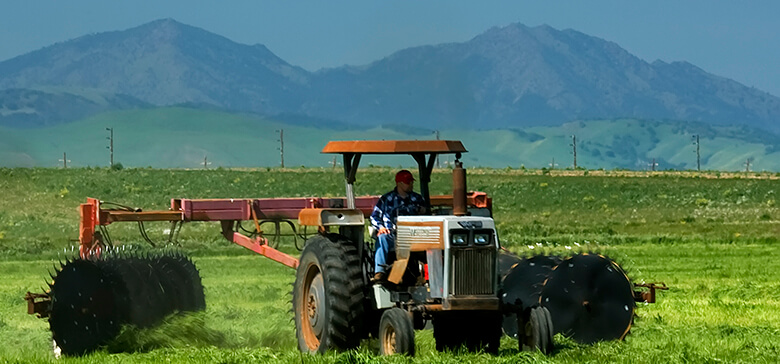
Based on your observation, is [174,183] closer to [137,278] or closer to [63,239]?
[63,239]

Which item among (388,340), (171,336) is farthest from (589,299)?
(171,336)

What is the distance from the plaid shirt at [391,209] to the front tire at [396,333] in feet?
3.71

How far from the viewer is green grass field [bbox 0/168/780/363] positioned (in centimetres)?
1529

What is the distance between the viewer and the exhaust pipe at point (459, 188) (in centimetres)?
1395

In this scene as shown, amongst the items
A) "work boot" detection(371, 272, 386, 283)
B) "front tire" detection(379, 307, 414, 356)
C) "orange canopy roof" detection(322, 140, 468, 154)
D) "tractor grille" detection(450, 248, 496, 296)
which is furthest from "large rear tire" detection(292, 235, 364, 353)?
"tractor grille" detection(450, 248, 496, 296)

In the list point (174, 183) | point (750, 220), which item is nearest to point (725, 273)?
point (750, 220)

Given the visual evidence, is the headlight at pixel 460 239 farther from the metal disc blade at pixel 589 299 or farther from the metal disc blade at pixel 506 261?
the metal disc blade at pixel 506 261

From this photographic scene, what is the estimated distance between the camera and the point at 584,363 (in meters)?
13.2

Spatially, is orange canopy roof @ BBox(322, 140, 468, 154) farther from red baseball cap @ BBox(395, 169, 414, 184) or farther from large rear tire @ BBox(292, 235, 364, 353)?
large rear tire @ BBox(292, 235, 364, 353)

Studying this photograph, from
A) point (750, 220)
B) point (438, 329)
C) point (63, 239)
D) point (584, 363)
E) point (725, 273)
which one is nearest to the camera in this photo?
point (584, 363)

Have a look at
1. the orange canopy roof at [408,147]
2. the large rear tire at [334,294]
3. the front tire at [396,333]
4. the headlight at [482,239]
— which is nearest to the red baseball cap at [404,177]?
the orange canopy roof at [408,147]

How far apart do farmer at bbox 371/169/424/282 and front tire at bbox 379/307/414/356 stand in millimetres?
668

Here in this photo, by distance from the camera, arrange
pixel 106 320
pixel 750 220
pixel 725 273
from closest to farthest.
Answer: pixel 106 320 → pixel 725 273 → pixel 750 220

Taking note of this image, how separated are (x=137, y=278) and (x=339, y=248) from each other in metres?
4.03
